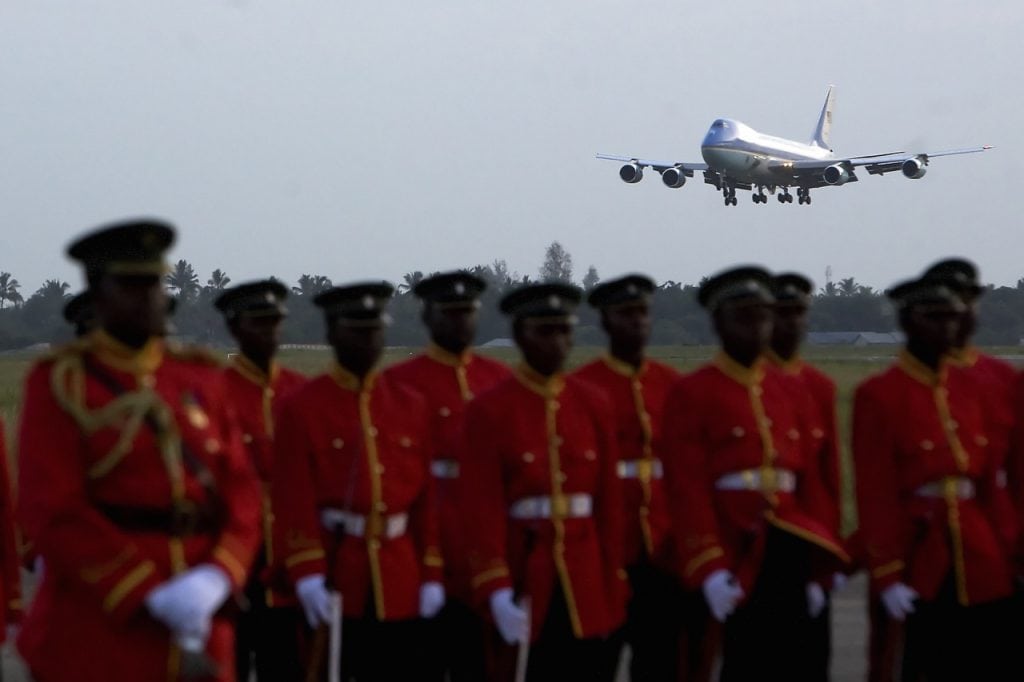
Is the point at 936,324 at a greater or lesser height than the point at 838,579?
greater

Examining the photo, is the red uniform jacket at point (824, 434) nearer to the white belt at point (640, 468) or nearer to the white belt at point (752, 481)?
the white belt at point (752, 481)

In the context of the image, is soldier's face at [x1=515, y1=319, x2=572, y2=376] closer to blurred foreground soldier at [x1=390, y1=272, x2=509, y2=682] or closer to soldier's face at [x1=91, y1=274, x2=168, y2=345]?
blurred foreground soldier at [x1=390, y1=272, x2=509, y2=682]

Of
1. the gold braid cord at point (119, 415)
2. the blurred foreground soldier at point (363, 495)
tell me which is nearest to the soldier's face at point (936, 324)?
the blurred foreground soldier at point (363, 495)

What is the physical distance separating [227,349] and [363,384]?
3658 mm

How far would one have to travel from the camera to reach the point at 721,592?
5672mm

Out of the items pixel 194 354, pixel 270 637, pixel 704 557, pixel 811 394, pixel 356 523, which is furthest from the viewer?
pixel 270 637

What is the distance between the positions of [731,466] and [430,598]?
1.13m

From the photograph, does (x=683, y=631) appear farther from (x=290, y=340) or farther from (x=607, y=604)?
(x=290, y=340)

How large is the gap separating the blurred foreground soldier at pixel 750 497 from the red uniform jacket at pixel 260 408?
1.72m

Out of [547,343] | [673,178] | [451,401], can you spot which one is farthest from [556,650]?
[673,178]

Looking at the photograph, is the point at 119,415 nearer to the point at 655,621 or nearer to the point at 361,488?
the point at 361,488

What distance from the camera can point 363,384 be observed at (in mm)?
6152

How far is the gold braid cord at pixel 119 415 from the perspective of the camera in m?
4.10

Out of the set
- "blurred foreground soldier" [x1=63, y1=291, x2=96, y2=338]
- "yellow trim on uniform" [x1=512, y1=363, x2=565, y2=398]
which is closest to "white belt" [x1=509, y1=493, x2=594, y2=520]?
"yellow trim on uniform" [x1=512, y1=363, x2=565, y2=398]
